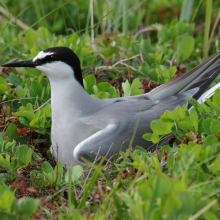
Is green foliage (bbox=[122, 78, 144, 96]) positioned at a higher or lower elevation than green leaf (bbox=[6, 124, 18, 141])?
higher

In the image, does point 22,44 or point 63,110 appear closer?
point 63,110

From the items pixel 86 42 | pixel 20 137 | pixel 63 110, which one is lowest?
pixel 20 137

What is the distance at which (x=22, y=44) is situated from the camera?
177 inches

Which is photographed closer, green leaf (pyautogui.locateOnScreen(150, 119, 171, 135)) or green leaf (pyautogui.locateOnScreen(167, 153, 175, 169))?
green leaf (pyautogui.locateOnScreen(167, 153, 175, 169))

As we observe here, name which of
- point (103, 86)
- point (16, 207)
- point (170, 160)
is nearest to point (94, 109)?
point (103, 86)

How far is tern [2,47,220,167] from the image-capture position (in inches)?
109

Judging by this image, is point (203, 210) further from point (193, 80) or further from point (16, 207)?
point (193, 80)

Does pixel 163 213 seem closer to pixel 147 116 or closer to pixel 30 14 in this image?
pixel 147 116

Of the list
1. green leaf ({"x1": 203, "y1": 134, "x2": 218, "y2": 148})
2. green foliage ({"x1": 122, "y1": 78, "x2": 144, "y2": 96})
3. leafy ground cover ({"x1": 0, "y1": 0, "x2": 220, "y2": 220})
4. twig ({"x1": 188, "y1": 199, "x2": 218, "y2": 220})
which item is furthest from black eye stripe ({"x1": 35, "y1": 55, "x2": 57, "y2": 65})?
twig ({"x1": 188, "y1": 199, "x2": 218, "y2": 220})

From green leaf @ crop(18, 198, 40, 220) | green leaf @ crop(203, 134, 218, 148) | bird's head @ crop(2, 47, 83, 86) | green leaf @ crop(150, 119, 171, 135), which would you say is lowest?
green leaf @ crop(150, 119, 171, 135)

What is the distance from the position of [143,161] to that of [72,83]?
1.12 m

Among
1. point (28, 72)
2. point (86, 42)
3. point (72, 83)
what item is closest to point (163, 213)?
point (72, 83)

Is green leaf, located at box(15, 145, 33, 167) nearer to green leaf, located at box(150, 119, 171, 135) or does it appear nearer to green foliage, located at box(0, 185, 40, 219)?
green foliage, located at box(0, 185, 40, 219)

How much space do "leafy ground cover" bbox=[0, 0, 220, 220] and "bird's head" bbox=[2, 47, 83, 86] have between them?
0.30 m
